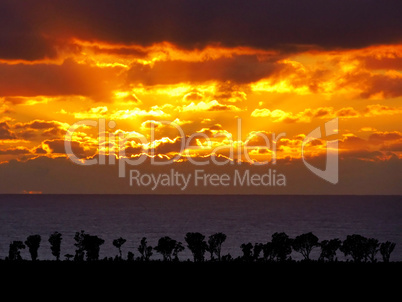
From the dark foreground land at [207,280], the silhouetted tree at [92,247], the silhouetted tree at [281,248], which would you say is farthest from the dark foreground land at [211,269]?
the silhouetted tree at [92,247]

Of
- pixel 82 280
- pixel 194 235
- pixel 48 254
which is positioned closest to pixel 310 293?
pixel 82 280

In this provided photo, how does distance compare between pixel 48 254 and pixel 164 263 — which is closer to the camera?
pixel 164 263

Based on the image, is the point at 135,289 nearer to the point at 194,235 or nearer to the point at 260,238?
the point at 194,235

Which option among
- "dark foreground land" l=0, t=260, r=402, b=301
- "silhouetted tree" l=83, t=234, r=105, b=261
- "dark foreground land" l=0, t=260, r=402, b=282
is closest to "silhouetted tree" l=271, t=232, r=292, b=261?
"dark foreground land" l=0, t=260, r=402, b=282

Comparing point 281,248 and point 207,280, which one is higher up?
point 281,248

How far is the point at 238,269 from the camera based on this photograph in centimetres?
7406

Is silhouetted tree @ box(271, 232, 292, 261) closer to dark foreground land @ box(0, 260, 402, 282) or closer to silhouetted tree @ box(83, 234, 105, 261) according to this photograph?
dark foreground land @ box(0, 260, 402, 282)

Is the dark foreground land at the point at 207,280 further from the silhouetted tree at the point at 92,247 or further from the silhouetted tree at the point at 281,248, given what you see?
the silhouetted tree at the point at 92,247

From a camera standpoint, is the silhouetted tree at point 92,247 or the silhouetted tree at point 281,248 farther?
the silhouetted tree at point 281,248

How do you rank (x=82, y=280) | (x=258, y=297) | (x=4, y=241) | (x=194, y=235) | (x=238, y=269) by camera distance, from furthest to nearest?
(x=4, y=241) < (x=194, y=235) < (x=238, y=269) < (x=82, y=280) < (x=258, y=297)

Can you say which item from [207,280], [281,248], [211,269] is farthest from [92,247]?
[207,280]

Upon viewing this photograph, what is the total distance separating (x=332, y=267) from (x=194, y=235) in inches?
843

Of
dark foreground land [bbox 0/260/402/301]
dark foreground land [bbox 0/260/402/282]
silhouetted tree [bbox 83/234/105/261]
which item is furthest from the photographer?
silhouetted tree [bbox 83/234/105/261]

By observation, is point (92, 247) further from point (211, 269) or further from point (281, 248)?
point (281, 248)
